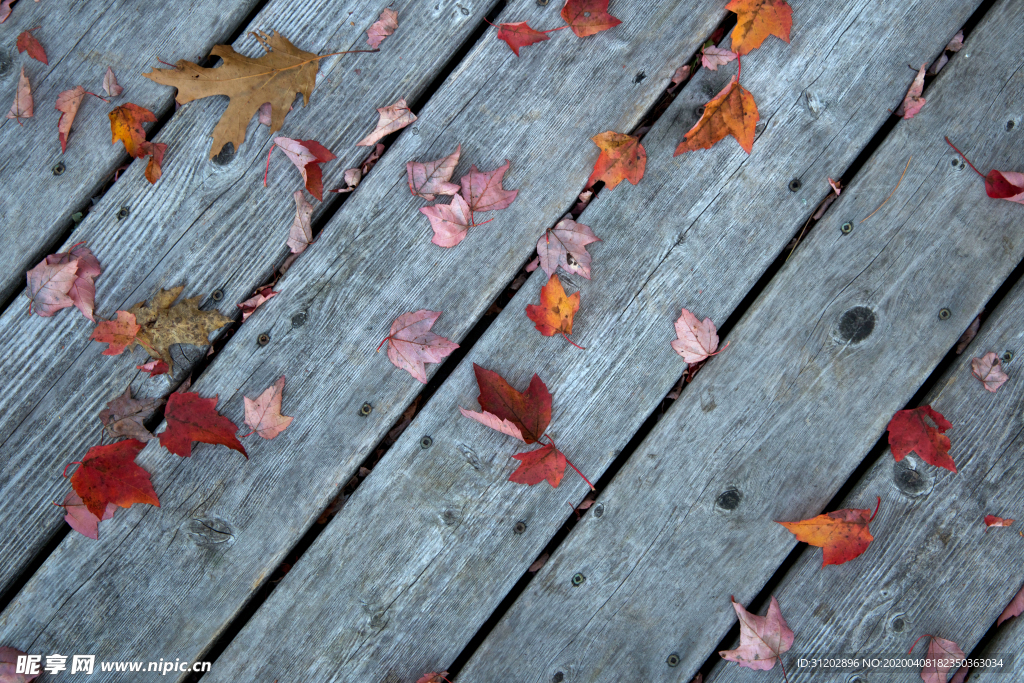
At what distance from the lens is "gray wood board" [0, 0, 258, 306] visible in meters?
1.82

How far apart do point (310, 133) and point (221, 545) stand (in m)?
1.30

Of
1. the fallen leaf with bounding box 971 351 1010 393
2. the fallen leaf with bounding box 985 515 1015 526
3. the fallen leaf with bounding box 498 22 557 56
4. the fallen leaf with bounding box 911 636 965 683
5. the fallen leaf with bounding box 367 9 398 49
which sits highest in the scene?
the fallen leaf with bounding box 971 351 1010 393

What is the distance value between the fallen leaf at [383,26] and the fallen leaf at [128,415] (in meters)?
1.30

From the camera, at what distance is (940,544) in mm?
1812

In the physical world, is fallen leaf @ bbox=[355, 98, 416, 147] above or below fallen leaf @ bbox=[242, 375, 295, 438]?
above

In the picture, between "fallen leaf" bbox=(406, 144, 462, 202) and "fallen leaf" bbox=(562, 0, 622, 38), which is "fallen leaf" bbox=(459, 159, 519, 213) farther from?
Result: "fallen leaf" bbox=(562, 0, 622, 38)

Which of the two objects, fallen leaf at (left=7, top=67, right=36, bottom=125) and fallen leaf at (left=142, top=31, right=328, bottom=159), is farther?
fallen leaf at (left=7, top=67, right=36, bottom=125)

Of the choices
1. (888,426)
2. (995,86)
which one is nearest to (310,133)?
(888,426)

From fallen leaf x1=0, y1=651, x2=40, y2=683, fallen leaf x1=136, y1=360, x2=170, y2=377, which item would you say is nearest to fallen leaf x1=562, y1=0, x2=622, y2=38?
fallen leaf x1=136, y1=360, x2=170, y2=377

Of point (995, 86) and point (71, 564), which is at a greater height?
point (995, 86)

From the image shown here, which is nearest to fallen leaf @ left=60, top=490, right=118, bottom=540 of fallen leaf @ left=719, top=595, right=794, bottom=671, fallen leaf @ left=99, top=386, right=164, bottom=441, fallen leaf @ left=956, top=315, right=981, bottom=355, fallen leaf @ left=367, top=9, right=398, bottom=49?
fallen leaf @ left=99, top=386, right=164, bottom=441

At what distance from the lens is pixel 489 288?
5.90 ft

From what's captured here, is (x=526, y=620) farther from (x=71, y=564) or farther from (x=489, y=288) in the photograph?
(x=71, y=564)

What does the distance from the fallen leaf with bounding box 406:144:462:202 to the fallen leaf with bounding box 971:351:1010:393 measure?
1690mm
